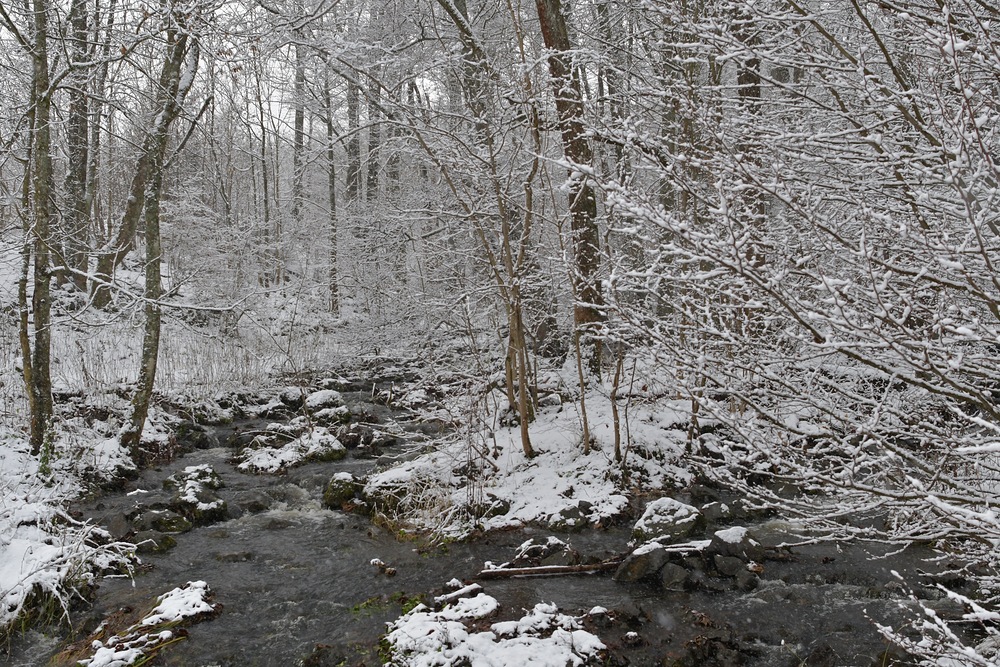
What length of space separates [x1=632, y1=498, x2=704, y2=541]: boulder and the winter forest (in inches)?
1.4

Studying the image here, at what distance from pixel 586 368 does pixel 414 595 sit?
14.4ft

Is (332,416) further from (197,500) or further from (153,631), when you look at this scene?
(153,631)

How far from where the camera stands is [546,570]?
245 inches

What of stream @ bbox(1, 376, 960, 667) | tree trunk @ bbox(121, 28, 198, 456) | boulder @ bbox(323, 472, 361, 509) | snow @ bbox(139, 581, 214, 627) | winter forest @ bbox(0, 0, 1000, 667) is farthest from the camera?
tree trunk @ bbox(121, 28, 198, 456)

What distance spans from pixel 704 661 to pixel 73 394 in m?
10.1

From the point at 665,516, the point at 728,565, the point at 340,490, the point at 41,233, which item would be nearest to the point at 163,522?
the point at 340,490

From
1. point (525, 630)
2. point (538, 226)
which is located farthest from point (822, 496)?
point (538, 226)

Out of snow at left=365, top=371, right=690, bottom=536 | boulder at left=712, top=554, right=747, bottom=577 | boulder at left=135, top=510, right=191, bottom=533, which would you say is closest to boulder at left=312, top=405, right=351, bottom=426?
snow at left=365, top=371, right=690, bottom=536

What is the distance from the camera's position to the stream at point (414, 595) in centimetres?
496

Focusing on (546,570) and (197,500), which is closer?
(546,570)

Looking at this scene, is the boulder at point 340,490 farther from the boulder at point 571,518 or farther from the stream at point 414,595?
the boulder at point 571,518

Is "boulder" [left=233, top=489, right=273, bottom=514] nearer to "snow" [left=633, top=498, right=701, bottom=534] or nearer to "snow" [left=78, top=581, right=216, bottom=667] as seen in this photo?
"snow" [left=78, top=581, right=216, bottom=667]

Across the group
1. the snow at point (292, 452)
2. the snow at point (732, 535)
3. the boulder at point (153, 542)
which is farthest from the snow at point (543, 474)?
the boulder at point (153, 542)

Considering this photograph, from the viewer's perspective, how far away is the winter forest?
283 cm
